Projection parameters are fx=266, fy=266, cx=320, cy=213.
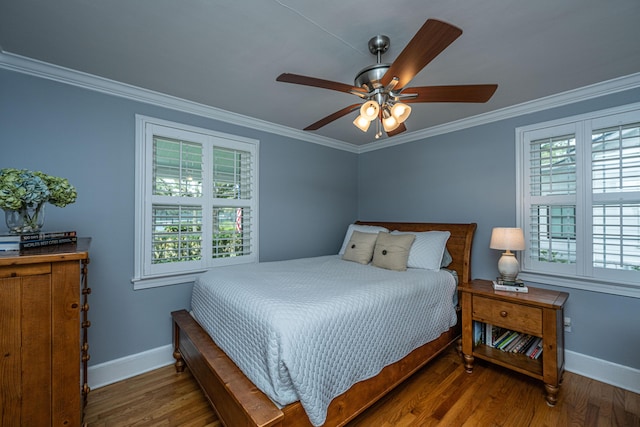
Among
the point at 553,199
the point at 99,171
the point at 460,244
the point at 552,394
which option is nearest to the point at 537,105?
the point at 553,199

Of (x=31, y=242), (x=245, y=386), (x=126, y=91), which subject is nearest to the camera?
(x=31, y=242)

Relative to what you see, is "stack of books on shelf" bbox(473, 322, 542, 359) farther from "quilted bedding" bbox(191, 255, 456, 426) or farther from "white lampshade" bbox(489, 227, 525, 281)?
"white lampshade" bbox(489, 227, 525, 281)

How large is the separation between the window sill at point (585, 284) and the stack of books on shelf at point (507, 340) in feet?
1.72

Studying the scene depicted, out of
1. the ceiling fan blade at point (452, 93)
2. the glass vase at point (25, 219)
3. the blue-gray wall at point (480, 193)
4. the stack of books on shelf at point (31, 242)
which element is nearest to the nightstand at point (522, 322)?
the blue-gray wall at point (480, 193)

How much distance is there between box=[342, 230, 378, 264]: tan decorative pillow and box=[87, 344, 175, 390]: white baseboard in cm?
198

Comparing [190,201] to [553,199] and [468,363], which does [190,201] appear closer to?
[468,363]

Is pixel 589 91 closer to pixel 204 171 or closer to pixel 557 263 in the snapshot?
pixel 557 263

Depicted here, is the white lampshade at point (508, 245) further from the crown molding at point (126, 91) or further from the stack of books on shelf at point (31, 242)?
the stack of books on shelf at point (31, 242)

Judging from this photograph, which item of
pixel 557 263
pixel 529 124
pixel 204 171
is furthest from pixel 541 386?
pixel 204 171

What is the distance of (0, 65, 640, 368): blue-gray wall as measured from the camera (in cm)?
200

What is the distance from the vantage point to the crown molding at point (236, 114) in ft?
6.37

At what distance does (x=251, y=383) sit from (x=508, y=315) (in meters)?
2.06

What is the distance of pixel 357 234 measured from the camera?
10.3ft

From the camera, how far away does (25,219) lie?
4.41 feet
